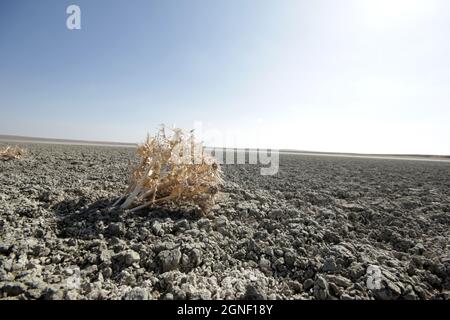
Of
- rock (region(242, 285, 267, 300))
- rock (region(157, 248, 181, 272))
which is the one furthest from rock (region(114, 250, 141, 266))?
rock (region(242, 285, 267, 300))

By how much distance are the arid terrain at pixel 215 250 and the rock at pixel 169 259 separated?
10 millimetres

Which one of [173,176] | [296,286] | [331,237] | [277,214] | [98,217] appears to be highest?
[173,176]

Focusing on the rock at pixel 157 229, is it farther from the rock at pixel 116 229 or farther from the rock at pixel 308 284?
the rock at pixel 308 284

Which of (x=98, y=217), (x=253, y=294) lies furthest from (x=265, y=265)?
(x=98, y=217)

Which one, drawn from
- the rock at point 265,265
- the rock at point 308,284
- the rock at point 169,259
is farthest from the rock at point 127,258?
the rock at point 308,284

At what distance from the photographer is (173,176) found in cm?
416

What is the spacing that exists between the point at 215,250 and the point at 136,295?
3.61 feet

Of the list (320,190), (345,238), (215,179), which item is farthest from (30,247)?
(320,190)

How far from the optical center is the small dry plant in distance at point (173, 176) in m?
4.01

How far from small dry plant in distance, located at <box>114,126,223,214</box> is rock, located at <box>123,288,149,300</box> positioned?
1.85 metres

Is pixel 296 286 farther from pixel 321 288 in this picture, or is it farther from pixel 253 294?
pixel 253 294

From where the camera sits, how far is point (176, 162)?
409 centimetres

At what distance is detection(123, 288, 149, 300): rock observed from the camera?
2.05 m
